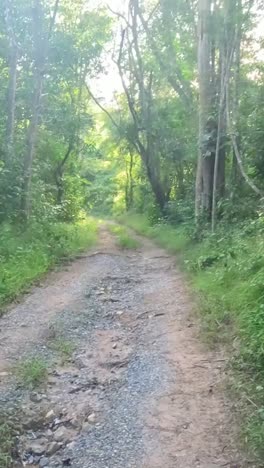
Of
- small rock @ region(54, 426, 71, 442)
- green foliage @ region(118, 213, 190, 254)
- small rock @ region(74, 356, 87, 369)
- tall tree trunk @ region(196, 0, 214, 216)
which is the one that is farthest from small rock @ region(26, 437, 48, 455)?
tall tree trunk @ region(196, 0, 214, 216)

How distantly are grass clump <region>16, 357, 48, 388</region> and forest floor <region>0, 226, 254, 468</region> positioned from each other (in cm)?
1

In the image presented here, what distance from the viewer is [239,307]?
21.1ft

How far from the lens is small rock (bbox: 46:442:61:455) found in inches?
156

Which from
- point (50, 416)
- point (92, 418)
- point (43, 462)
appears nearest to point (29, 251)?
point (50, 416)

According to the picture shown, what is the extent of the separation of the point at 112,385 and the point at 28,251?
253 inches

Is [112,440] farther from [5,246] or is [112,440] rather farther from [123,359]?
[5,246]

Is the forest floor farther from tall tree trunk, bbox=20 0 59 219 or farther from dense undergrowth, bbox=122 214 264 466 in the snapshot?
tall tree trunk, bbox=20 0 59 219

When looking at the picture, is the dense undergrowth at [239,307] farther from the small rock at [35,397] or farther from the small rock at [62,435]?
the small rock at [35,397]

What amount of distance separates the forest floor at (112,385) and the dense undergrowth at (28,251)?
51 cm

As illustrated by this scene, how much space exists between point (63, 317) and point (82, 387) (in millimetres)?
2457

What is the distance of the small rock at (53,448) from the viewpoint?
3.96 m

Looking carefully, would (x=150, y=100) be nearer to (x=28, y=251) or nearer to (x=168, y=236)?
(x=168, y=236)

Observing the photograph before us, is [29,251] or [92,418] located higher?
[29,251]

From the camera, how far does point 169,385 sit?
499cm
